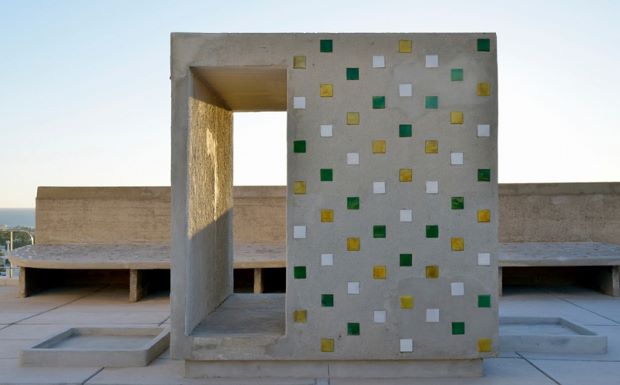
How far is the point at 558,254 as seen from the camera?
29.7 ft

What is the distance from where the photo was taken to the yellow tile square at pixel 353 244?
474 centimetres

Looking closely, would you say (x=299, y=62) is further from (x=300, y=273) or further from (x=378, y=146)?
(x=300, y=273)

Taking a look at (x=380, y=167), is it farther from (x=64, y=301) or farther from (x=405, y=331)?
(x=64, y=301)

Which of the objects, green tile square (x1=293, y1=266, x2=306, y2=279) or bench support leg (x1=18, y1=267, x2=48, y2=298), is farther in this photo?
bench support leg (x1=18, y1=267, x2=48, y2=298)

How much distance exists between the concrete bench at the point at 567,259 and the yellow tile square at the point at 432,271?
4.19 metres

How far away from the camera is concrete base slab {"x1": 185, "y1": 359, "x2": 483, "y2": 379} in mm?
4824

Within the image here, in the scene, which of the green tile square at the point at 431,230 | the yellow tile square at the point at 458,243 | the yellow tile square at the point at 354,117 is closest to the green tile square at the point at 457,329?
the yellow tile square at the point at 458,243

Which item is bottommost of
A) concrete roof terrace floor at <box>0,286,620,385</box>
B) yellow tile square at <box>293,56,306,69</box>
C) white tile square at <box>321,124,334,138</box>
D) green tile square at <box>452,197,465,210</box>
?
concrete roof terrace floor at <box>0,286,620,385</box>

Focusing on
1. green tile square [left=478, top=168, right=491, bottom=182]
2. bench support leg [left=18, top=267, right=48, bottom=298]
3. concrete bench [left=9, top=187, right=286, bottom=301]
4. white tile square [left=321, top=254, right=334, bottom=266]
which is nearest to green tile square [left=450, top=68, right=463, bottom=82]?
green tile square [left=478, top=168, right=491, bottom=182]

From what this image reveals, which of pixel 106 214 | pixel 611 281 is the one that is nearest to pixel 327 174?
pixel 611 281

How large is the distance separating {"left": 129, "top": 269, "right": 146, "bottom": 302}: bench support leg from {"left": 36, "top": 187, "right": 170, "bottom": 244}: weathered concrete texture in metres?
1.75

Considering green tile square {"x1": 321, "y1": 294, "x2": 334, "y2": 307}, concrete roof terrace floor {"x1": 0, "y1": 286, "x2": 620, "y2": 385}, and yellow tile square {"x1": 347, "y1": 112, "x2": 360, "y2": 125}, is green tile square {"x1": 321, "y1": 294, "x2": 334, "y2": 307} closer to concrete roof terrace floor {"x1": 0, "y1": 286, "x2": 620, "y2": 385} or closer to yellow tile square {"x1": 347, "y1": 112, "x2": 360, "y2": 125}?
concrete roof terrace floor {"x1": 0, "y1": 286, "x2": 620, "y2": 385}

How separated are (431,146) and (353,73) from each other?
0.84m

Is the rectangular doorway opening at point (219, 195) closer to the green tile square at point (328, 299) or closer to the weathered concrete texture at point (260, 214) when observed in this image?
the green tile square at point (328, 299)
